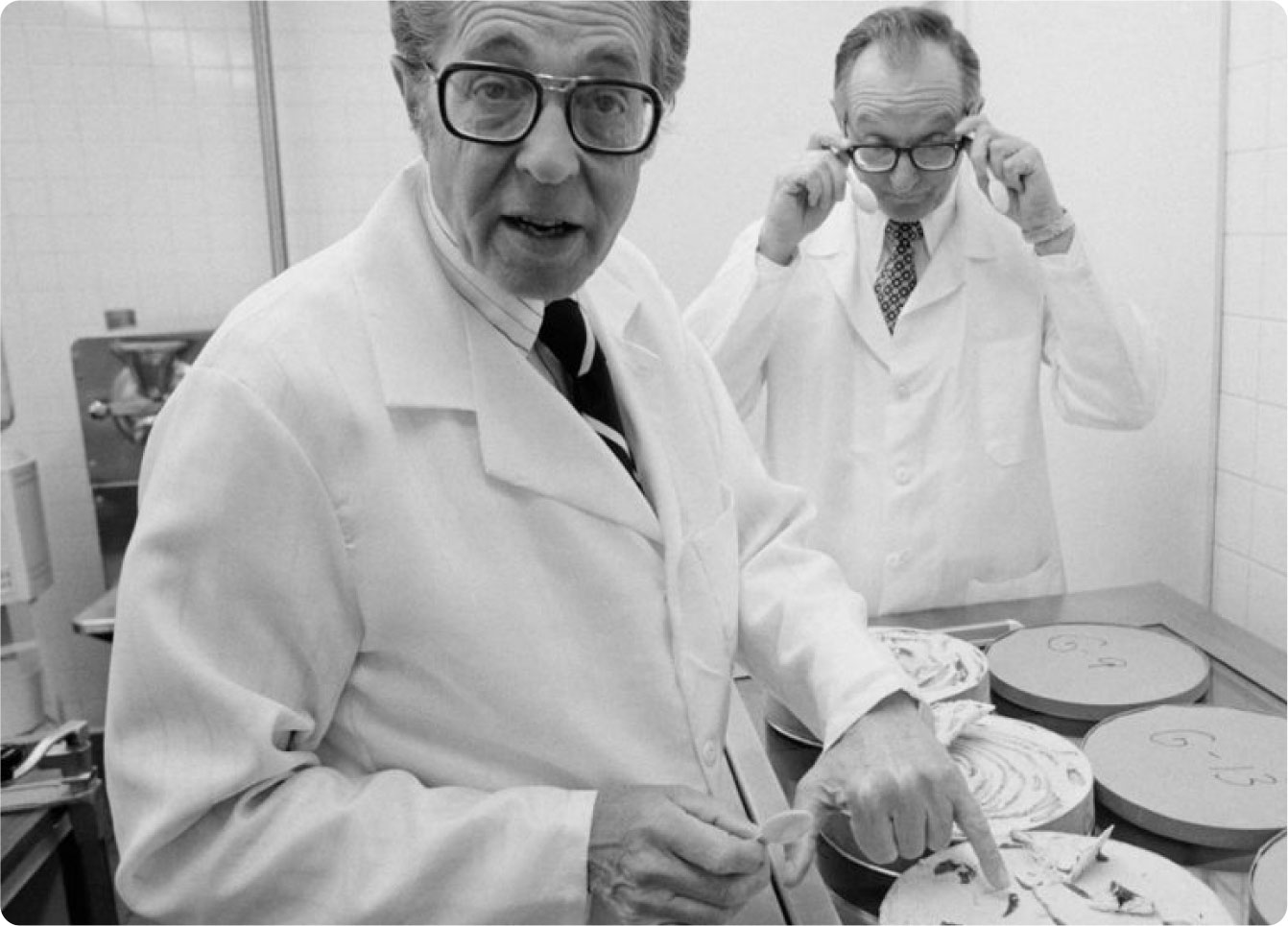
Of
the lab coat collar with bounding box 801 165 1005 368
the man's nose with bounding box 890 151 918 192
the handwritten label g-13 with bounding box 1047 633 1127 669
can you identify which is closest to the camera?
the handwritten label g-13 with bounding box 1047 633 1127 669

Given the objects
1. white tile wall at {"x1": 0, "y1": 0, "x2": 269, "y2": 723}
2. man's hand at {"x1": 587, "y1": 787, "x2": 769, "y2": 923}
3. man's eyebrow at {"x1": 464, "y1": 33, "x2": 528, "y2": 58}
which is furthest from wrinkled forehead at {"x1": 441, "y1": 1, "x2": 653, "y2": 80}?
white tile wall at {"x1": 0, "y1": 0, "x2": 269, "y2": 723}

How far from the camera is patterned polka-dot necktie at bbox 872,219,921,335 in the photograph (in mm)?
1878

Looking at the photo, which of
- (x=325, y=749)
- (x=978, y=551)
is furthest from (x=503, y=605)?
(x=978, y=551)

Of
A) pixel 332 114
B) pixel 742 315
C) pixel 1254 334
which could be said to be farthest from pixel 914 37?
pixel 332 114

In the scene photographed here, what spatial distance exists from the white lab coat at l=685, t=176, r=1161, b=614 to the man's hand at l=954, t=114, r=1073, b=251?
17cm

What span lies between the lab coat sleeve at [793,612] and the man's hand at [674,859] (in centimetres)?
19

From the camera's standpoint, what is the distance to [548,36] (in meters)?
0.80

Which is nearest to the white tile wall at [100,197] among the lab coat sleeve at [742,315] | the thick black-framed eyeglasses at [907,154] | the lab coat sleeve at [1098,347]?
the lab coat sleeve at [742,315]

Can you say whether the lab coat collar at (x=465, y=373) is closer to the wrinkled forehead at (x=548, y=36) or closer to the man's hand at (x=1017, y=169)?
the wrinkled forehead at (x=548, y=36)

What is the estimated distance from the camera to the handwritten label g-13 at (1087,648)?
124cm

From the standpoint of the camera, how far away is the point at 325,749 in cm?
89

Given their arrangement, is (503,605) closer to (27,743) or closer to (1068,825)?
(1068,825)

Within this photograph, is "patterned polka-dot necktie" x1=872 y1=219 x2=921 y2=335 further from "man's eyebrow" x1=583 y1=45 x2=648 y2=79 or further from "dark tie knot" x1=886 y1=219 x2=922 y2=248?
"man's eyebrow" x1=583 y1=45 x2=648 y2=79

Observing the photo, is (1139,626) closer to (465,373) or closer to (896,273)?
(896,273)
